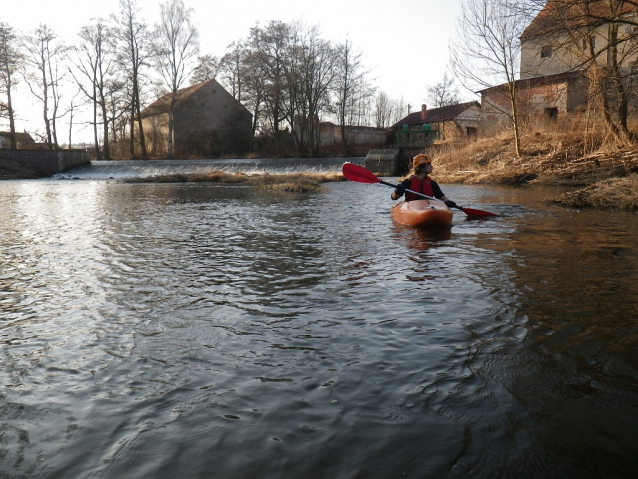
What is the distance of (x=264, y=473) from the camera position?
2.12 metres

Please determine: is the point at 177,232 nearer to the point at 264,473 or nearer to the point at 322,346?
the point at 322,346

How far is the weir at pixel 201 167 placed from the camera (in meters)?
29.2

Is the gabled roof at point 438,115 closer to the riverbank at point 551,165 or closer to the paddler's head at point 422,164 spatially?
the riverbank at point 551,165

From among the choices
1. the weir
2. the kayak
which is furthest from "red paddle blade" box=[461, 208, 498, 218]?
→ the weir

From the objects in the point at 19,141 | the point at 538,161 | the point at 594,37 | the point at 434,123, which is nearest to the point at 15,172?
the point at 19,141

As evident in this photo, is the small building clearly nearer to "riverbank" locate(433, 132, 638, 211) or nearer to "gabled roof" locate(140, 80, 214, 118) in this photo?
"riverbank" locate(433, 132, 638, 211)

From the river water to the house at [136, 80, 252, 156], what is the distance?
35.2 meters

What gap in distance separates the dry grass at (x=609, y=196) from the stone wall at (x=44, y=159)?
99.1ft

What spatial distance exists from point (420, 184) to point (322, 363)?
642cm

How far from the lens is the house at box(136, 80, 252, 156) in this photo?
4062cm

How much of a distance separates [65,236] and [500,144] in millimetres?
18947

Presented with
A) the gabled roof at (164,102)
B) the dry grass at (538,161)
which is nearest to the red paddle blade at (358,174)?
the dry grass at (538,161)

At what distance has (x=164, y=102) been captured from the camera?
136 ft

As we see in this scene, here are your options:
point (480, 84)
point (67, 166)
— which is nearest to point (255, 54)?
point (67, 166)
